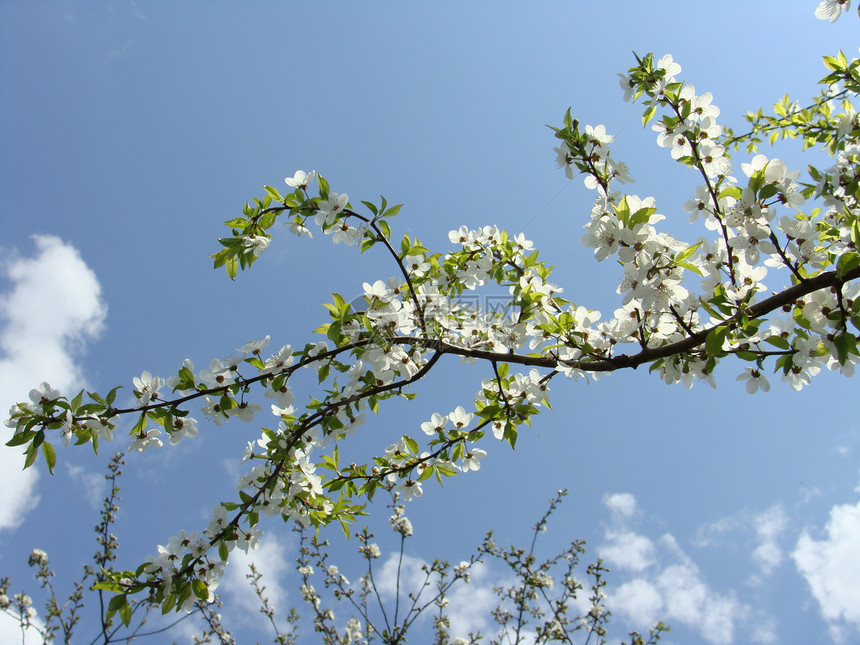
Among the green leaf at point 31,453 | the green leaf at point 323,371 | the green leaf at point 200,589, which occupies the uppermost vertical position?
the green leaf at point 323,371

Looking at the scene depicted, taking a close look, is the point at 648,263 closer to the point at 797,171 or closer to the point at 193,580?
the point at 797,171

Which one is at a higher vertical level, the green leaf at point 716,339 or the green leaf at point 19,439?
the green leaf at point 716,339

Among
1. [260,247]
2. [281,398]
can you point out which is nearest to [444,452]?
[281,398]

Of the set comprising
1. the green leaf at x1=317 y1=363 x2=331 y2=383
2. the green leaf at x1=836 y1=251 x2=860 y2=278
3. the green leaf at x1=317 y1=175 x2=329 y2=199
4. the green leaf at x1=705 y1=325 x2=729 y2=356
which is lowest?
the green leaf at x1=705 y1=325 x2=729 y2=356

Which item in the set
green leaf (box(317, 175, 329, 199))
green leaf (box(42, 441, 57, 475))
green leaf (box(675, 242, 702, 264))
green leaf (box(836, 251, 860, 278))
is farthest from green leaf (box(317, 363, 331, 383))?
green leaf (box(836, 251, 860, 278))

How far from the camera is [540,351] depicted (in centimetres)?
251

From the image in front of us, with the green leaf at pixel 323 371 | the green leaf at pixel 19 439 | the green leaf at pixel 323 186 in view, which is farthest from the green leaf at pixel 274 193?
the green leaf at pixel 19 439

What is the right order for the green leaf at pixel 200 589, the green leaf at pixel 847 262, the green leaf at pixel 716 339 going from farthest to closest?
the green leaf at pixel 200 589 → the green leaf at pixel 716 339 → the green leaf at pixel 847 262

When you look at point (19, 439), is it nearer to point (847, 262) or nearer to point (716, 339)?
point (716, 339)

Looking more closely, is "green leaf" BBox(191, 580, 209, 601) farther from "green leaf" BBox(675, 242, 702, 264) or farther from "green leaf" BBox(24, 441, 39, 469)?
"green leaf" BBox(675, 242, 702, 264)

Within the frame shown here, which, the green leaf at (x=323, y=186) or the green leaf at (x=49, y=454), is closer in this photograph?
the green leaf at (x=49, y=454)

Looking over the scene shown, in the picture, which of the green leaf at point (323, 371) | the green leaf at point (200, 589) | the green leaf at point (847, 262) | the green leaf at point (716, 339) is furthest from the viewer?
the green leaf at point (323, 371)

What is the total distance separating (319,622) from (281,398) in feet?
16.2

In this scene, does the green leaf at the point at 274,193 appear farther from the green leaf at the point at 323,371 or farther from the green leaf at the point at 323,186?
the green leaf at the point at 323,371
